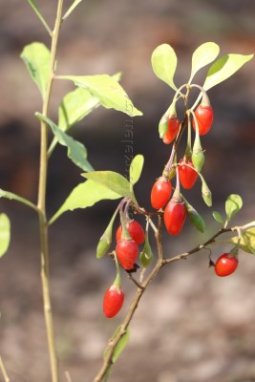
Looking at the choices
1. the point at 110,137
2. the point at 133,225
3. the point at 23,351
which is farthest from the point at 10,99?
the point at 133,225

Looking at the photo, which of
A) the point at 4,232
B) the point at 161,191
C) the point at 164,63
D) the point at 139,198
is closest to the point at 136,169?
the point at 161,191

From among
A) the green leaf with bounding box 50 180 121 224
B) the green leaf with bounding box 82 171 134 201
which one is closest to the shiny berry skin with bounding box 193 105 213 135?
the green leaf with bounding box 82 171 134 201

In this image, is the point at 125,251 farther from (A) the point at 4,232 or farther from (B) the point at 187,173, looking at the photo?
(A) the point at 4,232

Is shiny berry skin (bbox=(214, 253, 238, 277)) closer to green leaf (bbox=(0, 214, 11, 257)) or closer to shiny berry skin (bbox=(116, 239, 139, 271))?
shiny berry skin (bbox=(116, 239, 139, 271))

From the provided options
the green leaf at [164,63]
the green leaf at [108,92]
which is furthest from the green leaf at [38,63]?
the green leaf at [164,63]

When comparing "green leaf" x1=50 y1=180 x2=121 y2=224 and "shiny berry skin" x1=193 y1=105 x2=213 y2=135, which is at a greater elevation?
"shiny berry skin" x1=193 y1=105 x2=213 y2=135

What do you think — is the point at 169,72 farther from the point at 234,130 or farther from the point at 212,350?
the point at 234,130

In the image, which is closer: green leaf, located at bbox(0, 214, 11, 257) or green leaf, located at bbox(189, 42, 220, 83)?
green leaf, located at bbox(189, 42, 220, 83)
